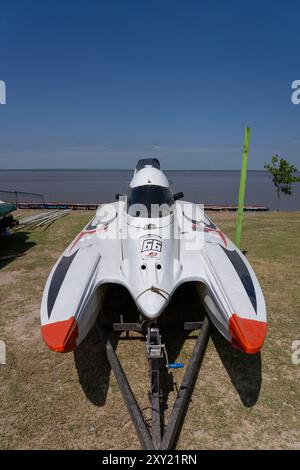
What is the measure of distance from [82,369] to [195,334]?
212 cm

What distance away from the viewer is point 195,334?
5492mm

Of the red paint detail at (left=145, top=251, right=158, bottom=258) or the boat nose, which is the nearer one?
the boat nose

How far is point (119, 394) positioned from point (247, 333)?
1.97 metres

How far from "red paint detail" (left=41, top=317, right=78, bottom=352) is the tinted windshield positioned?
225 cm

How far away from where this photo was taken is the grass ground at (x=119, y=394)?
11.3 feet

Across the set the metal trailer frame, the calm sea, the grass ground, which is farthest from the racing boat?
the calm sea

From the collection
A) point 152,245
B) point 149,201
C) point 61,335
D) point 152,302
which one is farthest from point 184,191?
point 61,335

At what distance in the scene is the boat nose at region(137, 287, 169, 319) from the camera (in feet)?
12.7

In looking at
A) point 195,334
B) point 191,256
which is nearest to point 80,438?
point 195,334

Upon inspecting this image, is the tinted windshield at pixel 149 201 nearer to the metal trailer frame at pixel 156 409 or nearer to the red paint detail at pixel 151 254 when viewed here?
the red paint detail at pixel 151 254

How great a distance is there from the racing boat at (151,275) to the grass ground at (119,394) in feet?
2.66

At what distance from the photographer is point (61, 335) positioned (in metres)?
3.59

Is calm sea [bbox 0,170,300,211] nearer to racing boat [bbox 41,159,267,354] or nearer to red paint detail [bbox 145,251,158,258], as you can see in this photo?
racing boat [bbox 41,159,267,354]
